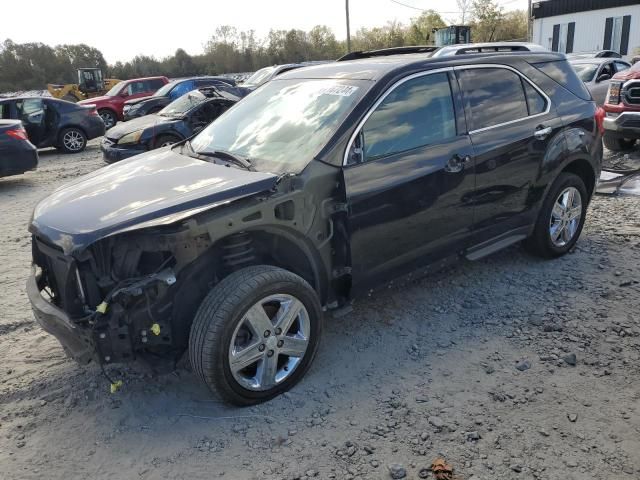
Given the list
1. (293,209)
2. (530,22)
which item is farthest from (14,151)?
(530,22)

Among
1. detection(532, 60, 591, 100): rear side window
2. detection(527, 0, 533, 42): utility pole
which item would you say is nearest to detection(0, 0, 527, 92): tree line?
detection(527, 0, 533, 42): utility pole

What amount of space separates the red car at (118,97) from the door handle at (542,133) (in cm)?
1722

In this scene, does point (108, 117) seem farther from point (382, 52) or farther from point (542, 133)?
point (542, 133)

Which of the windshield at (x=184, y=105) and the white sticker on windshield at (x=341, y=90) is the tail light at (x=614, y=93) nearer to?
the white sticker on windshield at (x=341, y=90)

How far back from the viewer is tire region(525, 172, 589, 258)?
459cm

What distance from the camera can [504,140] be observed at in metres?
4.05

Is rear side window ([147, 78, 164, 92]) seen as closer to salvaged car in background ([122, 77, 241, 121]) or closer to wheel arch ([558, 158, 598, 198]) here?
salvaged car in background ([122, 77, 241, 121])

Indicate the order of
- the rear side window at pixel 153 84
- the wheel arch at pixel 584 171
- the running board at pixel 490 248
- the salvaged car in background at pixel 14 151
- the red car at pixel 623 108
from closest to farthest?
the running board at pixel 490 248, the wheel arch at pixel 584 171, the red car at pixel 623 108, the salvaged car in background at pixel 14 151, the rear side window at pixel 153 84

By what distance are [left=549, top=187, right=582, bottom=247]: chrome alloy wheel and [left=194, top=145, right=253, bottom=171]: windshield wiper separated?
9.10 ft

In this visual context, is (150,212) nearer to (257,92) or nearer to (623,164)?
(257,92)

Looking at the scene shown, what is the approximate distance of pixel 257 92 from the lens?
4.37m

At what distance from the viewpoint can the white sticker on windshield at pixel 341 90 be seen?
11.6ft

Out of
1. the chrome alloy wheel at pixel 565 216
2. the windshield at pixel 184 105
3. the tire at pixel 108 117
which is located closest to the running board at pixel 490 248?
the chrome alloy wheel at pixel 565 216

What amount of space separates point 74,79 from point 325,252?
5515cm
